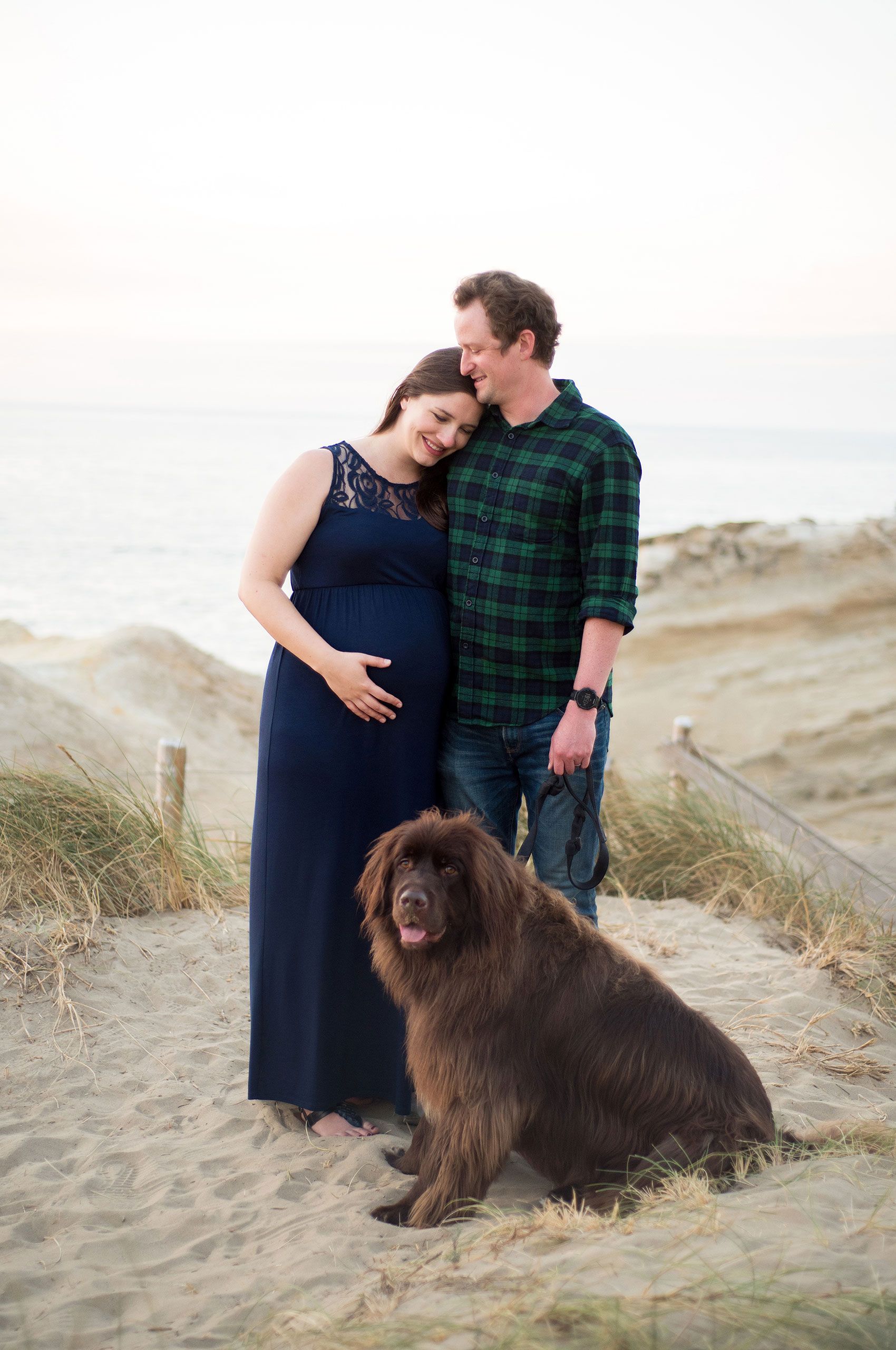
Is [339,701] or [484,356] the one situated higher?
[484,356]

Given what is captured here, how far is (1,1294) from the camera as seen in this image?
2547 mm

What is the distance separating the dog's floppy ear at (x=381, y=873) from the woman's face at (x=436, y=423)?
4.13 ft

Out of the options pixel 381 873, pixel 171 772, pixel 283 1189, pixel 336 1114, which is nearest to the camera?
pixel 381 873

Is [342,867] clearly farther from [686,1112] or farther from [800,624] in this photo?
[800,624]

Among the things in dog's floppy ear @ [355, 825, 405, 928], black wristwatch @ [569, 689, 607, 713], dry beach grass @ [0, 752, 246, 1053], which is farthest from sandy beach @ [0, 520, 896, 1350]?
black wristwatch @ [569, 689, 607, 713]

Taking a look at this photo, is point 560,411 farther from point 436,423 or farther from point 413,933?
point 413,933

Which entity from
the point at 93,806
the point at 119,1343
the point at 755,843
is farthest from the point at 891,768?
the point at 119,1343

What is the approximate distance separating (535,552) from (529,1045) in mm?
1480

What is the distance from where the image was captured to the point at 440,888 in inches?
102

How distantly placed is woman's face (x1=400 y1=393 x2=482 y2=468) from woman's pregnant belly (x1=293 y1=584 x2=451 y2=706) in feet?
1.47

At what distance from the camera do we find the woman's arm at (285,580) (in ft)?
10.2

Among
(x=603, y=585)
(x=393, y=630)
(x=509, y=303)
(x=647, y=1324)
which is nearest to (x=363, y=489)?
Answer: (x=393, y=630)

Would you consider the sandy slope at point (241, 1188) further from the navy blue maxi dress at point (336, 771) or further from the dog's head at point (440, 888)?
the dog's head at point (440, 888)

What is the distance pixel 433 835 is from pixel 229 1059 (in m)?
1.99
